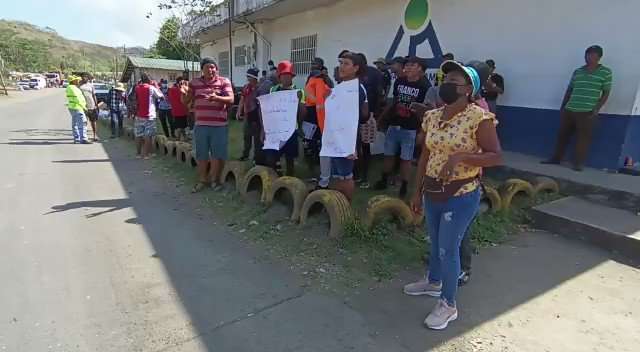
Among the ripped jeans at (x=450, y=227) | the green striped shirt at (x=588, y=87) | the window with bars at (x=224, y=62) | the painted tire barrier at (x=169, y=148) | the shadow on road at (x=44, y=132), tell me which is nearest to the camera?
the ripped jeans at (x=450, y=227)

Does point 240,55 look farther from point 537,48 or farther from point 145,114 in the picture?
point 537,48

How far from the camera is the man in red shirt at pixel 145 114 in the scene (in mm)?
8406

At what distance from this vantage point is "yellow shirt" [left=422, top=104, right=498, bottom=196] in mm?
2480

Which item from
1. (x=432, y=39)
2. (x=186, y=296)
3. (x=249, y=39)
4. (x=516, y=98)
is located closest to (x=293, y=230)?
(x=186, y=296)

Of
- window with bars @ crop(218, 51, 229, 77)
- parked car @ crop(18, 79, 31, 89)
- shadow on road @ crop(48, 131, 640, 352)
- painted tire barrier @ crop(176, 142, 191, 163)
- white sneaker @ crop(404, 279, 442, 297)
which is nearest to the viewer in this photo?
shadow on road @ crop(48, 131, 640, 352)

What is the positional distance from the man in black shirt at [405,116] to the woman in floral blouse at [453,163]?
1.94 meters

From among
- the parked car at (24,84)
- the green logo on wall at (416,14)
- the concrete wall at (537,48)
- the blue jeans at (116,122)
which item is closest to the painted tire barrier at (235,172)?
the concrete wall at (537,48)

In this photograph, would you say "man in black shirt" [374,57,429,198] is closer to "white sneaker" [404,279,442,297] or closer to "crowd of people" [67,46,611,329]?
"crowd of people" [67,46,611,329]

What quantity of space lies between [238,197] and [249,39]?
499 inches

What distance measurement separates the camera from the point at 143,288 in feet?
10.9

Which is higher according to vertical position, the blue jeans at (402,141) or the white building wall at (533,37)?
the white building wall at (533,37)

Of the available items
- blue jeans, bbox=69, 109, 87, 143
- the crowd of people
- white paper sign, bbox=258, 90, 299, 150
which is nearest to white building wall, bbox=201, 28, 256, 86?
blue jeans, bbox=69, 109, 87, 143

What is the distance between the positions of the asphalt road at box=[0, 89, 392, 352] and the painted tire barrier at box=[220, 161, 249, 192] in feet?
2.06

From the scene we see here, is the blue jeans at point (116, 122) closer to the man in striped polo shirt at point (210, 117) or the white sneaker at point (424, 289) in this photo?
the man in striped polo shirt at point (210, 117)
